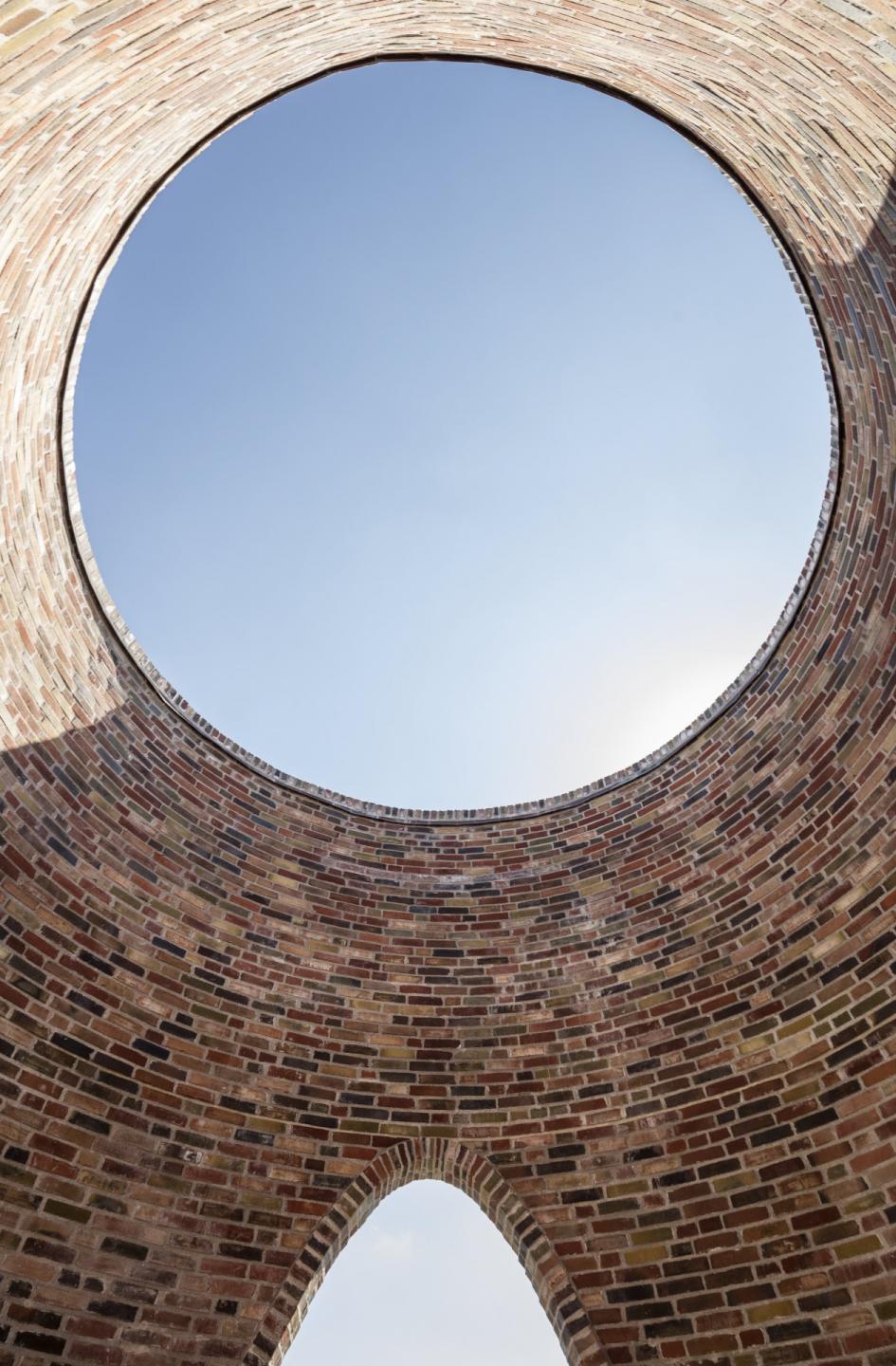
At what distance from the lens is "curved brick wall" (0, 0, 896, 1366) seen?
3.80m

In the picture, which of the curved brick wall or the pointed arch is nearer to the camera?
the curved brick wall

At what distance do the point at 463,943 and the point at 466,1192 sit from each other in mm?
1558

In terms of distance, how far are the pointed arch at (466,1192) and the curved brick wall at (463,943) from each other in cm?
2

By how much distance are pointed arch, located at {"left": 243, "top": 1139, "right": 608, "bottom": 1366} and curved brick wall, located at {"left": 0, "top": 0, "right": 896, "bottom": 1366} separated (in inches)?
0.6

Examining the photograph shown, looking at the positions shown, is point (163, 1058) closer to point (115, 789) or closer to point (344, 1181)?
point (344, 1181)

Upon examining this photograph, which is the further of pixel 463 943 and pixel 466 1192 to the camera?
pixel 463 943

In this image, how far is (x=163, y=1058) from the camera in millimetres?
4770

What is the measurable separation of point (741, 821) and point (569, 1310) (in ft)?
9.71

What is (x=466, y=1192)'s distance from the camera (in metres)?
4.88

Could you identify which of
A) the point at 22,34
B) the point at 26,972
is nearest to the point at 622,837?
the point at 26,972

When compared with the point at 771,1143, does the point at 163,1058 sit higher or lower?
higher

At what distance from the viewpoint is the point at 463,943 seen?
19.6ft

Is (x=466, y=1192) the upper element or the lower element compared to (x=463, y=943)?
lower

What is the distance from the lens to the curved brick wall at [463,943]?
3803 mm
